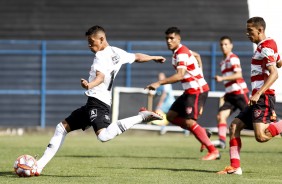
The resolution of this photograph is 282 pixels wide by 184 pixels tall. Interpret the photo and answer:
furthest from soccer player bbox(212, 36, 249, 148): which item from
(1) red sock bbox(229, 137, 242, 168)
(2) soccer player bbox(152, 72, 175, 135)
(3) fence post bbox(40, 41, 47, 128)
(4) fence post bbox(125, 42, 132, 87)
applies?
(3) fence post bbox(40, 41, 47, 128)

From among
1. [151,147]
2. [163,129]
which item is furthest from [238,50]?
[151,147]

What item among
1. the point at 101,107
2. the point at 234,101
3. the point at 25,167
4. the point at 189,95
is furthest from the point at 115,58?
the point at 234,101

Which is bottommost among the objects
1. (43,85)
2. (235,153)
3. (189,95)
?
(43,85)

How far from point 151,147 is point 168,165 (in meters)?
5.13

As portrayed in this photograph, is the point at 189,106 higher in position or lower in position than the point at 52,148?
higher

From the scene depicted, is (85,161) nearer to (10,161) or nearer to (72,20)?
(10,161)

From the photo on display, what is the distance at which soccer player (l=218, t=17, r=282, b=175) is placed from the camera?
36.0 feet

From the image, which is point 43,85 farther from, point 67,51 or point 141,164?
point 141,164

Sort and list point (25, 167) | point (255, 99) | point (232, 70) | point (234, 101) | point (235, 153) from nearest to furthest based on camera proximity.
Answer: point (255, 99)
point (25, 167)
point (235, 153)
point (232, 70)
point (234, 101)

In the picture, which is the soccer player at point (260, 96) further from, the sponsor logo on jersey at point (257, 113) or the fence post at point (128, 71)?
the fence post at point (128, 71)

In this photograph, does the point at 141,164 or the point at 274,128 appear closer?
the point at 274,128

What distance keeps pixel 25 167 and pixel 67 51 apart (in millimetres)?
15922

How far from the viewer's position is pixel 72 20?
1101 inches

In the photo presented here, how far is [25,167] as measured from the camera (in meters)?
10.9
